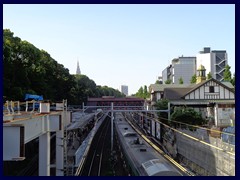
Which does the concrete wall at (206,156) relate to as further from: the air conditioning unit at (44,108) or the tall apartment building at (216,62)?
the tall apartment building at (216,62)

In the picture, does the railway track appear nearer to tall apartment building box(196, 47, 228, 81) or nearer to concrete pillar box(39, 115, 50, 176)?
concrete pillar box(39, 115, 50, 176)

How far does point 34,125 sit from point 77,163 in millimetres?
7862

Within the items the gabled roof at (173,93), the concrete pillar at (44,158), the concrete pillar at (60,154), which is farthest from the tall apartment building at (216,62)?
the concrete pillar at (44,158)

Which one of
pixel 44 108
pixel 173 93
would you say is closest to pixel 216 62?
pixel 173 93

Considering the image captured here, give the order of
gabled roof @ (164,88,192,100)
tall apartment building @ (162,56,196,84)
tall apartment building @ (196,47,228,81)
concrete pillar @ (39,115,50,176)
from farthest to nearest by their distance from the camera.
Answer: tall apartment building @ (162,56,196,84), tall apartment building @ (196,47,228,81), gabled roof @ (164,88,192,100), concrete pillar @ (39,115,50,176)

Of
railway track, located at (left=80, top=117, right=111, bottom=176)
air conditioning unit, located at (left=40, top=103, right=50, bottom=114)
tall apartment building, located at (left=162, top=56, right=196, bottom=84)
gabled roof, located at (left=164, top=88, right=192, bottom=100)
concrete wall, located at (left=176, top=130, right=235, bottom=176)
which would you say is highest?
tall apartment building, located at (left=162, top=56, right=196, bottom=84)

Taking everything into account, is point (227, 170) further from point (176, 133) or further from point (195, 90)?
point (195, 90)

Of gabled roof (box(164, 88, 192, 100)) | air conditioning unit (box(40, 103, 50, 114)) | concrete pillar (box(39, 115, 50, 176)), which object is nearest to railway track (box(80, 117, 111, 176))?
air conditioning unit (box(40, 103, 50, 114))

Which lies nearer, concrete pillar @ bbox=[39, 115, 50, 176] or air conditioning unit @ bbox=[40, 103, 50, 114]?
concrete pillar @ bbox=[39, 115, 50, 176]

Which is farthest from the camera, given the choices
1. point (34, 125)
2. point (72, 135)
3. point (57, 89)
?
point (57, 89)

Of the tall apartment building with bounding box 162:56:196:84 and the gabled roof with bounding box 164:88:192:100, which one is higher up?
the tall apartment building with bounding box 162:56:196:84

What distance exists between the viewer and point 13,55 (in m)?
32.5

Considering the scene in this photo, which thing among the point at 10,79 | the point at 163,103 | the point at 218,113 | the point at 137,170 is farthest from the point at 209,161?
the point at 10,79

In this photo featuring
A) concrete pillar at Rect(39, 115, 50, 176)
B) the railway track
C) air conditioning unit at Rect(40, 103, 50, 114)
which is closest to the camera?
concrete pillar at Rect(39, 115, 50, 176)
